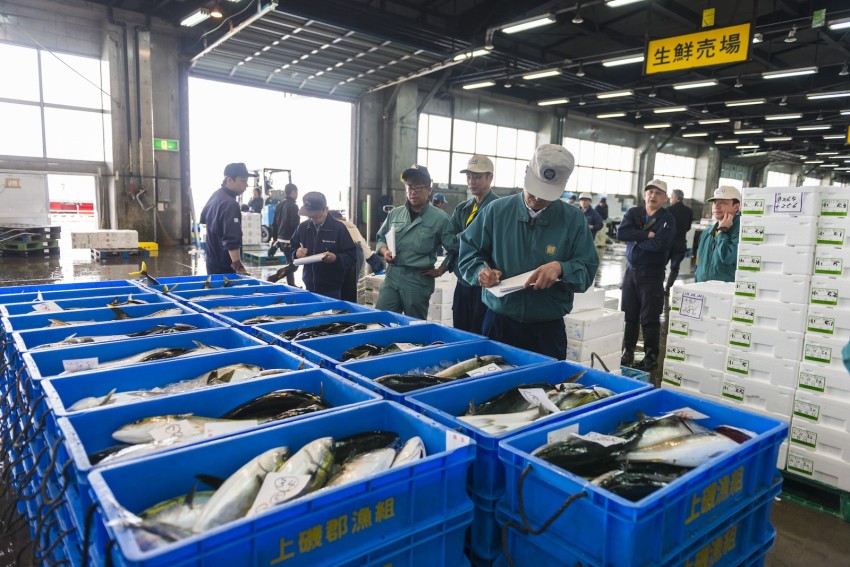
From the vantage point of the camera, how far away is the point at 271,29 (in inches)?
433

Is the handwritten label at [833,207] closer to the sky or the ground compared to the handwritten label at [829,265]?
closer to the sky

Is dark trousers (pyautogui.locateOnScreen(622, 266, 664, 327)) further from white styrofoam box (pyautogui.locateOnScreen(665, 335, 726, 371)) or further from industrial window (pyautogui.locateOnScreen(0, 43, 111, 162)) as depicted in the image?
industrial window (pyautogui.locateOnScreen(0, 43, 111, 162))

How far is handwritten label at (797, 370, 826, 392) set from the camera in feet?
10.5

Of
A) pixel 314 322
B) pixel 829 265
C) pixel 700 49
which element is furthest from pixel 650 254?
pixel 700 49

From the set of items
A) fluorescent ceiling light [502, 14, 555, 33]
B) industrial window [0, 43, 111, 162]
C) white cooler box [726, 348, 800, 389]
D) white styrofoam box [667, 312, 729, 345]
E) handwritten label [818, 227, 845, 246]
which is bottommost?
white cooler box [726, 348, 800, 389]

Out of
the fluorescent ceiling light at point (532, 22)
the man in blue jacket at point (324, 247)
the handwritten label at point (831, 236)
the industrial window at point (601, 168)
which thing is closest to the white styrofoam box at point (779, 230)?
the handwritten label at point (831, 236)

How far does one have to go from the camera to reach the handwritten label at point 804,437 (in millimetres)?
3193

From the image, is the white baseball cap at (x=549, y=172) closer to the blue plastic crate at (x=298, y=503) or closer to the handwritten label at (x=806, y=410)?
the blue plastic crate at (x=298, y=503)

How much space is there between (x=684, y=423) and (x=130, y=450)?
160cm

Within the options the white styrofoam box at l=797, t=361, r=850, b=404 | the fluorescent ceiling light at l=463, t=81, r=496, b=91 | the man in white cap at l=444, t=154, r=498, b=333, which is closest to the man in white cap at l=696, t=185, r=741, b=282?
the white styrofoam box at l=797, t=361, r=850, b=404

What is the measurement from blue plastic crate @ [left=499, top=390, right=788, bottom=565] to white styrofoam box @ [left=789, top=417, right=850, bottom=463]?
2.01 metres

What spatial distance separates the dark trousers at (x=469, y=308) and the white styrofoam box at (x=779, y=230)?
6.18 ft

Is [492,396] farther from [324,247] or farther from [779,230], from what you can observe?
[324,247]

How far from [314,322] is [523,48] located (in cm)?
1577
